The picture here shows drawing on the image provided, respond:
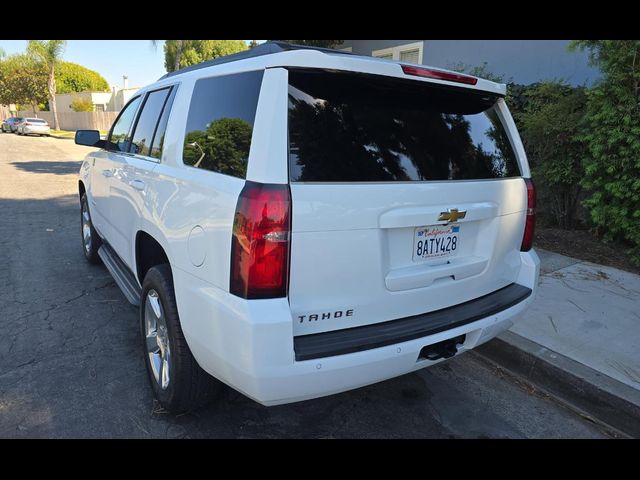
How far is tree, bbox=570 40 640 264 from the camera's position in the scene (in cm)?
491

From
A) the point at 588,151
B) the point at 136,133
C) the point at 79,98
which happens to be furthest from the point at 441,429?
the point at 79,98

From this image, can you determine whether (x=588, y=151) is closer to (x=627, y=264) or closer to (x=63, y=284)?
(x=627, y=264)

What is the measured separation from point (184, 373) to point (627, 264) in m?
5.22

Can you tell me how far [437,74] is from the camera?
7.82ft

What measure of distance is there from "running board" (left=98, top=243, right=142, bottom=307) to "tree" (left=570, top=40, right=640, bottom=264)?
503cm

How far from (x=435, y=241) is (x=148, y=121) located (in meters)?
2.36

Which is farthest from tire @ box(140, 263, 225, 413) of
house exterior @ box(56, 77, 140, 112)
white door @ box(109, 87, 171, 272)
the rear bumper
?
house exterior @ box(56, 77, 140, 112)

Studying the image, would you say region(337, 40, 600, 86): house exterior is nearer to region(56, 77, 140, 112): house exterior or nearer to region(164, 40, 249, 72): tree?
region(164, 40, 249, 72): tree

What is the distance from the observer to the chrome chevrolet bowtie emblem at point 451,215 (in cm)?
231

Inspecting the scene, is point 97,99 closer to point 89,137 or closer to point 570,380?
point 89,137

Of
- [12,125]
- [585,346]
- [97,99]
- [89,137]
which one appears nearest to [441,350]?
[585,346]

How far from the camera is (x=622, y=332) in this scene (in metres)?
3.74

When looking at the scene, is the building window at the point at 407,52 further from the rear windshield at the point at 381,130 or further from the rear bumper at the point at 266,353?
the rear bumper at the point at 266,353

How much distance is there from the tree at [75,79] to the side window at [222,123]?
69.4 metres
